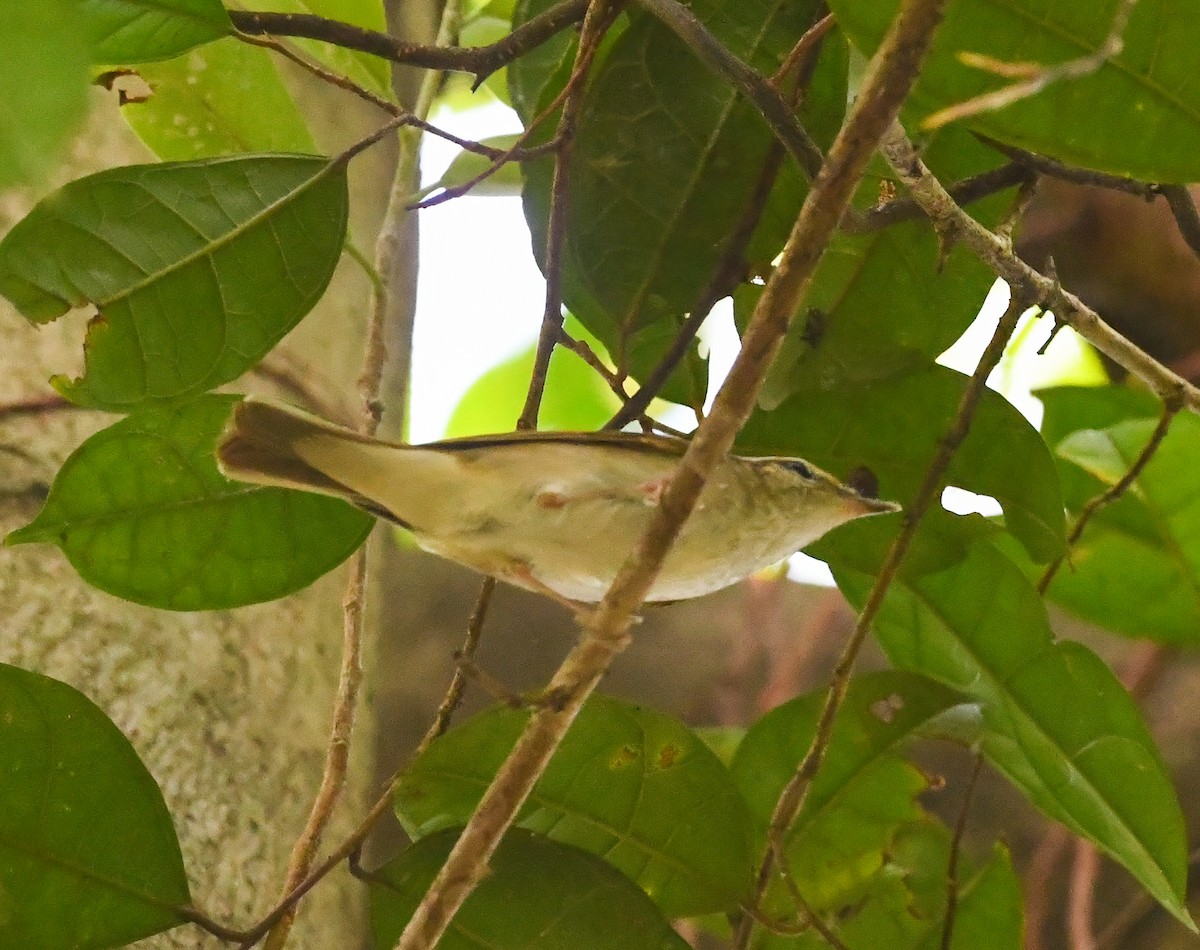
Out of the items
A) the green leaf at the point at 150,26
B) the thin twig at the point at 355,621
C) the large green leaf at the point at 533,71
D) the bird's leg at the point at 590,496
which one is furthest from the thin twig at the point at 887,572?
the green leaf at the point at 150,26

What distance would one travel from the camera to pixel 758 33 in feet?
3.44

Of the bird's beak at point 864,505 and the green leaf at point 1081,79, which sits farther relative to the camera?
the bird's beak at point 864,505

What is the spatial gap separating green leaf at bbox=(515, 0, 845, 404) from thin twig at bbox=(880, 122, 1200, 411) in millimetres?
216

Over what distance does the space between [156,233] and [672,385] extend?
0.57 meters

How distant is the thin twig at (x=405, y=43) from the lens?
101 cm

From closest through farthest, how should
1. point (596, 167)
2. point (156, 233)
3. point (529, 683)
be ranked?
point (156, 233) → point (596, 167) → point (529, 683)

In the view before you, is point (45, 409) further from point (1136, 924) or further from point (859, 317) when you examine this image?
point (1136, 924)

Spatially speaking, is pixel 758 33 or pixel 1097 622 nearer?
pixel 758 33

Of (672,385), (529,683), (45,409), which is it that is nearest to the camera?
(672,385)

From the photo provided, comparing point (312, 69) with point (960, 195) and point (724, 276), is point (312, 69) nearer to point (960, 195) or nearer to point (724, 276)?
point (724, 276)

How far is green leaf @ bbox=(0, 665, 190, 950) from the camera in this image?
890 mm

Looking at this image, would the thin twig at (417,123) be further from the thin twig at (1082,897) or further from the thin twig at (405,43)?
the thin twig at (1082,897)

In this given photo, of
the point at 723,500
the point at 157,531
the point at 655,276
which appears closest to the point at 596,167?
the point at 655,276

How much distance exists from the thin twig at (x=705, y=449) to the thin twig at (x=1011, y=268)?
232mm
